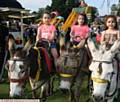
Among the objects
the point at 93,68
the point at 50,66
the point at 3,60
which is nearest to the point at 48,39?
the point at 50,66

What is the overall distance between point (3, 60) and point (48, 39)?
3560 millimetres

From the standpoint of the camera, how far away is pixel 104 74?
529cm

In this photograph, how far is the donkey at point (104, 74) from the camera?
5.24 meters

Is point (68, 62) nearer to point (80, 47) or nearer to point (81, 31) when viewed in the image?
point (80, 47)

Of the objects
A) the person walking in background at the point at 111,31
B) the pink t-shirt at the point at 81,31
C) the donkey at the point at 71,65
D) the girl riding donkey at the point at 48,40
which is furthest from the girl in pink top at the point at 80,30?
the donkey at the point at 71,65

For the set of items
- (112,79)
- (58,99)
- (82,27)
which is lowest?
(58,99)

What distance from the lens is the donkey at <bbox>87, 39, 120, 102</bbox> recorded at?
17.2 feet

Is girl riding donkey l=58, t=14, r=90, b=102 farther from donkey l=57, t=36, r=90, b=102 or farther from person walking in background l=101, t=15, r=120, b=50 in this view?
person walking in background l=101, t=15, r=120, b=50

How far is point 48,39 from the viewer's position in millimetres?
→ 7902

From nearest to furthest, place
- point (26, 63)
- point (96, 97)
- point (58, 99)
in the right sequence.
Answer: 1. point (96, 97)
2. point (26, 63)
3. point (58, 99)

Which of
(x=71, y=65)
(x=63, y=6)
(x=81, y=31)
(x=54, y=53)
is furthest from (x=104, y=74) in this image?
(x=63, y=6)

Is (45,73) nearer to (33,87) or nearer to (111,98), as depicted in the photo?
(33,87)

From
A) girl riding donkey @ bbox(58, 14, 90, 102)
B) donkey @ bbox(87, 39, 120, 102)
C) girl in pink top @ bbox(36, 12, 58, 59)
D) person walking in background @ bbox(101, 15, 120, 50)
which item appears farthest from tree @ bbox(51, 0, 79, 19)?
donkey @ bbox(87, 39, 120, 102)

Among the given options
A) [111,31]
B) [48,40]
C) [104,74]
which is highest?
[111,31]
